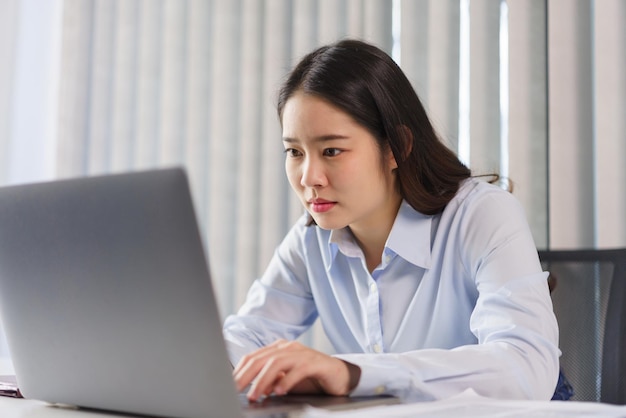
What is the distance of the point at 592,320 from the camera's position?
4.45 feet

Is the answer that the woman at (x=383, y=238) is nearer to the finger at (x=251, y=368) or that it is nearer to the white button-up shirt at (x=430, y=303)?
the white button-up shirt at (x=430, y=303)

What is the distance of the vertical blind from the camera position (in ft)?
6.26

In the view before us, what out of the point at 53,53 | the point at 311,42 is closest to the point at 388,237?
the point at 311,42

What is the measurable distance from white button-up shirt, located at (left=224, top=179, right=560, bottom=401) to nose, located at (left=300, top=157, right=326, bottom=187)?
0.17m

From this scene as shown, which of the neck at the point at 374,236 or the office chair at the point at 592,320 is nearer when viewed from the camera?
the office chair at the point at 592,320

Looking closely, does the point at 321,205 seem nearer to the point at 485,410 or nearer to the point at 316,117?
the point at 316,117

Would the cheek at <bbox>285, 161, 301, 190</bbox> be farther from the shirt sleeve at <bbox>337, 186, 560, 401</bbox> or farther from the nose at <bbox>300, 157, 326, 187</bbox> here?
the shirt sleeve at <bbox>337, 186, 560, 401</bbox>

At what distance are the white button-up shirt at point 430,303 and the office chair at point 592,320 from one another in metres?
0.20

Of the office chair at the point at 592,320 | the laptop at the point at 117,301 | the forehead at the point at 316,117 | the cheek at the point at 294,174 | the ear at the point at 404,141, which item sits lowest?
the office chair at the point at 592,320

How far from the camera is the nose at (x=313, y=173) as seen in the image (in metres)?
1.27

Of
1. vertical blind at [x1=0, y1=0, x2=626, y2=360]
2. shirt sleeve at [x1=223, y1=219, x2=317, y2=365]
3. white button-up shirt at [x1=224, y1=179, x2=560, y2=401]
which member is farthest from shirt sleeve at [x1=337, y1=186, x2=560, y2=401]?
vertical blind at [x1=0, y1=0, x2=626, y2=360]

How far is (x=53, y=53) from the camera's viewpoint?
9.00 ft

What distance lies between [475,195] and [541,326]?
0.32 metres

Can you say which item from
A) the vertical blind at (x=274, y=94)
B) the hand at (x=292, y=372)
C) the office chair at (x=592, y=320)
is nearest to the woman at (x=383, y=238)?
the office chair at (x=592, y=320)
